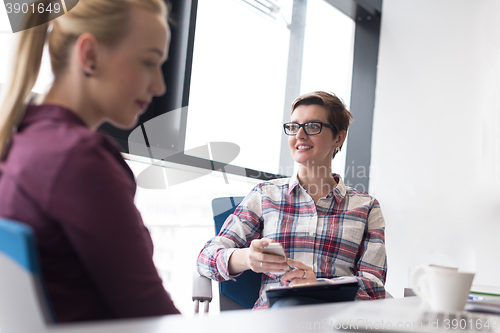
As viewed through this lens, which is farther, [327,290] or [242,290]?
[242,290]

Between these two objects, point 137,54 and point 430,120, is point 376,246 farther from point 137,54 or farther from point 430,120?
point 430,120

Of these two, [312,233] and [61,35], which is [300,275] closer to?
[312,233]

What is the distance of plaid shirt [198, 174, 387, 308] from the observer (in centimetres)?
158

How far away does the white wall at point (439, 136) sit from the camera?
2.78 metres

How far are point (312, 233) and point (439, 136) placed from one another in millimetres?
1843

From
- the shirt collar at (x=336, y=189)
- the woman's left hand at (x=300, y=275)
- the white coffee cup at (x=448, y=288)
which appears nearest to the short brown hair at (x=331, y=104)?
the shirt collar at (x=336, y=189)

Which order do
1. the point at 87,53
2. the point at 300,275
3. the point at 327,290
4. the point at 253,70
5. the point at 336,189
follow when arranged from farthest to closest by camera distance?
the point at 253,70 < the point at 336,189 < the point at 300,275 < the point at 327,290 < the point at 87,53

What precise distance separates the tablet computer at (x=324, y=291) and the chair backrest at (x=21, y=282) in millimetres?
649

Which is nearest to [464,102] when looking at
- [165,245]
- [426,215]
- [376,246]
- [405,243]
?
[426,215]

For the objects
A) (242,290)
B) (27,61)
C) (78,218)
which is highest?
(27,61)

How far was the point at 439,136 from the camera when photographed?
3.02 metres

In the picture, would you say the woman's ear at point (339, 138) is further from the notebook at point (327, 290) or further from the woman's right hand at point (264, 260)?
the notebook at point (327, 290)

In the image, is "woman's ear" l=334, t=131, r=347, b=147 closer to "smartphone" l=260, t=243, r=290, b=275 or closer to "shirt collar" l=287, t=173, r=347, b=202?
"shirt collar" l=287, t=173, r=347, b=202

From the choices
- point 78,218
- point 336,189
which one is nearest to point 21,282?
point 78,218
